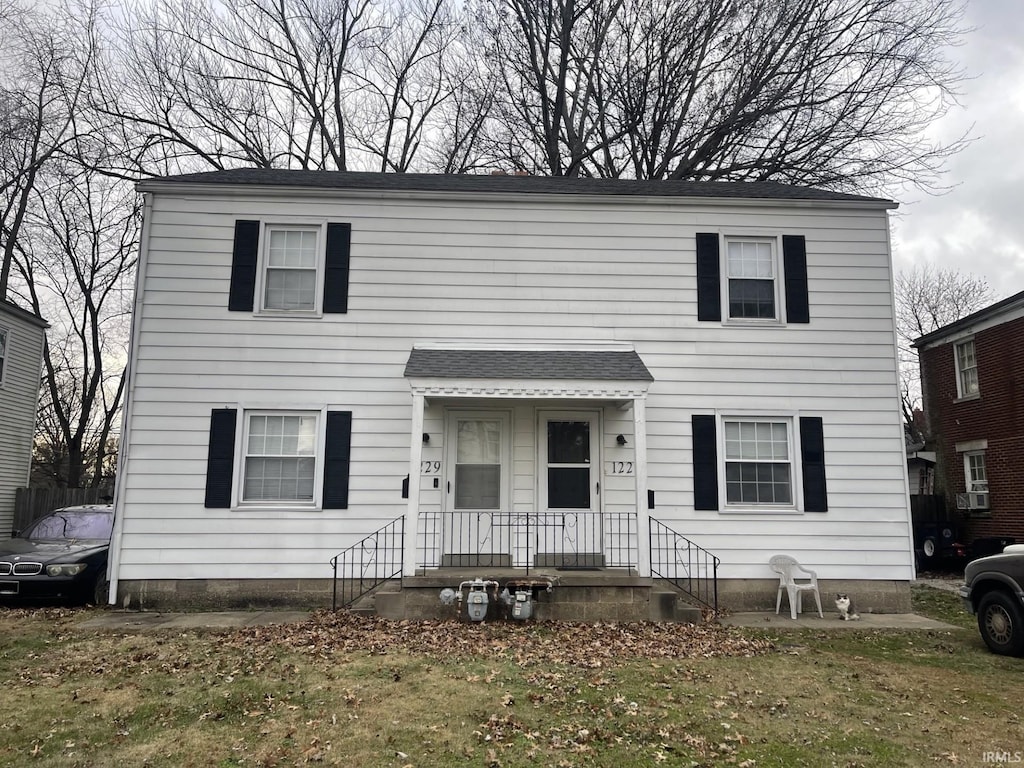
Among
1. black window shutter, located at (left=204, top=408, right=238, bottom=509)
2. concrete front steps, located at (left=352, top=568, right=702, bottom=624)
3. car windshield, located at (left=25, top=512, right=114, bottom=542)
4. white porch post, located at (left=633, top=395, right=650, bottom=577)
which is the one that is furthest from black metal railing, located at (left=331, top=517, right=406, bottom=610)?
car windshield, located at (left=25, top=512, right=114, bottom=542)

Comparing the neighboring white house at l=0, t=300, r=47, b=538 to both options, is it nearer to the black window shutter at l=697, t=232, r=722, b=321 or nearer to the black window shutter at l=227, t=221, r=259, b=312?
the black window shutter at l=227, t=221, r=259, b=312

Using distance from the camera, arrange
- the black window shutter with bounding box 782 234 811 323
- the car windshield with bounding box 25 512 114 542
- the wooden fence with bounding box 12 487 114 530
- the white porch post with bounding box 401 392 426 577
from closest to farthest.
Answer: the white porch post with bounding box 401 392 426 577 → the black window shutter with bounding box 782 234 811 323 → the car windshield with bounding box 25 512 114 542 → the wooden fence with bounding box 12 487 114 530

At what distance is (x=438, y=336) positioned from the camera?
9383 millimetres

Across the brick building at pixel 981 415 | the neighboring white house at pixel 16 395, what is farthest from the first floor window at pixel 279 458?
the brick building at pixel 981 415

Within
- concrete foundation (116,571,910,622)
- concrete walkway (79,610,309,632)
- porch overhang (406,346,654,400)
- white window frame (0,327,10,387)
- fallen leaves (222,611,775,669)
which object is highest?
white window frame (0,327,10,387)

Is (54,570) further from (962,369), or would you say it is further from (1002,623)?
(962,369)

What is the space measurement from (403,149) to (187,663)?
19.3 meters

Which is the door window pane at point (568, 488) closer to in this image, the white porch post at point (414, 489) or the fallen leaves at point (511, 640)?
the fallen leaves at point (511, 640)

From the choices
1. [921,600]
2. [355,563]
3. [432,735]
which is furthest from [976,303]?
[432,735]

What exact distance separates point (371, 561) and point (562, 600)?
2.70 m

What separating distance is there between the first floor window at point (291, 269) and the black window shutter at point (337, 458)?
67.2 inches

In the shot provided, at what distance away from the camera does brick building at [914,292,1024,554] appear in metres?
14.7

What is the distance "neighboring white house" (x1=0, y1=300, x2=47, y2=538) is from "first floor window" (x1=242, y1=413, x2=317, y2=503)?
11.6 m

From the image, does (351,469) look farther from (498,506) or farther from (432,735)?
(432,735)
